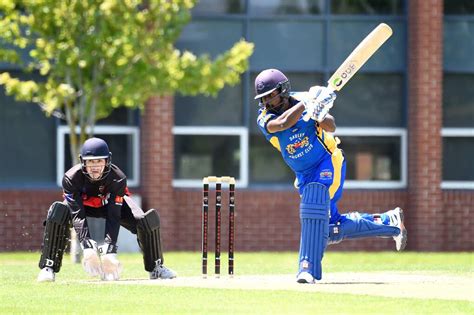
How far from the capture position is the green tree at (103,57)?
62.6 feet

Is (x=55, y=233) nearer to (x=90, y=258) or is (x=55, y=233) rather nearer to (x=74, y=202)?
(x=74, y=202)

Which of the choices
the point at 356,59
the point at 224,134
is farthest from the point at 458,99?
the point at 356,59

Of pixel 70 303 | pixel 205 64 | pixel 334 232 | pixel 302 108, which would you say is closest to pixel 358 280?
pixel 334 232

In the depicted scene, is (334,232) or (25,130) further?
(25,130)

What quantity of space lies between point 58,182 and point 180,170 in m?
2.01

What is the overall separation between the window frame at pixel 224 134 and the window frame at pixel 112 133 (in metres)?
0.62

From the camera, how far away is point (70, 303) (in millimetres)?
11180

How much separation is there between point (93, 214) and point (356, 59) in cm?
287

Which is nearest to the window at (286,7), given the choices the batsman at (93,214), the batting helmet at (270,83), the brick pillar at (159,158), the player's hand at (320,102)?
the brick pillar at (159,158)

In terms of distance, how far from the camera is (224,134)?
2322 cm

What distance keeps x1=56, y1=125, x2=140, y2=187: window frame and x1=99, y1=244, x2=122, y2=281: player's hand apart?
31.5 feet

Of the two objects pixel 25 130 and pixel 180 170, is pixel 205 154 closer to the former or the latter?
pixel 180 170

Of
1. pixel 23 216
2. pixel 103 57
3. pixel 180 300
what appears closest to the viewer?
pixel 180 300

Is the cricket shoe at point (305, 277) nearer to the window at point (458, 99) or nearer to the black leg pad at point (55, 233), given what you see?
the black leg pad at point (55, 233)
